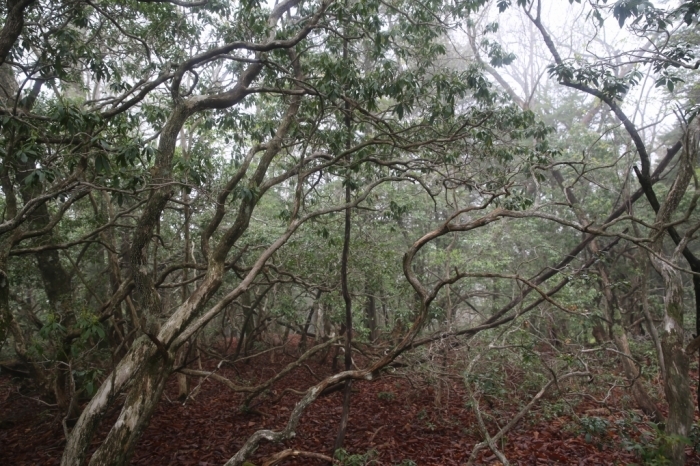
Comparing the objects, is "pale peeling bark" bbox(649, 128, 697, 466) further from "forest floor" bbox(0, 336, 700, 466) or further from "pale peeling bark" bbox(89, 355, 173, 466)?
"pale peeling bark" bbox(89, 355, 173, 466)

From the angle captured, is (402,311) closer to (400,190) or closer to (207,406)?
(400,190)

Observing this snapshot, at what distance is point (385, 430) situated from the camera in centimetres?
732

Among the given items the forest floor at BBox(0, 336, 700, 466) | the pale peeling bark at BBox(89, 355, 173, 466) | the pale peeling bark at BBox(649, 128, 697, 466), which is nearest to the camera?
the pale peeling bark at BBox(89, 355, 173, 466)

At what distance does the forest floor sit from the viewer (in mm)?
6137

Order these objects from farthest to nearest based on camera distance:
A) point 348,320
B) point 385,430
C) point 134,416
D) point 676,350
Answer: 1. point 385,430
2. point 348,320
3. point 676,350
4. point 134,416

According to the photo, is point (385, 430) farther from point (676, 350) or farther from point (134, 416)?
point (676, 350)

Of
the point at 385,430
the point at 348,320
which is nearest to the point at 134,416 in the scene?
the point at 348,320

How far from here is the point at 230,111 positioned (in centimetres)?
722

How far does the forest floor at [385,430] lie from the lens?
6137 mm

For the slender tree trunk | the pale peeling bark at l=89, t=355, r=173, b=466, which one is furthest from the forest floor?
the pale peeling bark at l=89, t=355, r=173, b=466

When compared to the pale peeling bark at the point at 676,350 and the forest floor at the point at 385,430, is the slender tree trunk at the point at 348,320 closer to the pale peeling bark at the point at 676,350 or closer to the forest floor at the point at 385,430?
the forest floor at the point at 385,430

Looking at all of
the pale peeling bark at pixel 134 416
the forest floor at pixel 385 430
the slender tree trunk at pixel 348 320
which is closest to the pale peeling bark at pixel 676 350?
the forest floor at pixel 385 430

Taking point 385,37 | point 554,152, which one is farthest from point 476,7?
point 554,152

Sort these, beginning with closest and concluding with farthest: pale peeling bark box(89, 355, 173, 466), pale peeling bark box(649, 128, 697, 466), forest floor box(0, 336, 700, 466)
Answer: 1. pale peeling bark box(89, 355, 173, 466)
2. pale peeling bark box(649, 128, 697, 466)
3. forest floor box(0, 336, 700, 466)
